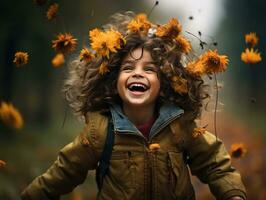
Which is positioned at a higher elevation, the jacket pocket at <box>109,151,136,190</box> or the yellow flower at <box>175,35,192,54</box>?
the yellow flower at <box>175,35,192,54</box>

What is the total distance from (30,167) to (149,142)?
5.28 ft

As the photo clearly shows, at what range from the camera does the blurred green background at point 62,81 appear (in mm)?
3371

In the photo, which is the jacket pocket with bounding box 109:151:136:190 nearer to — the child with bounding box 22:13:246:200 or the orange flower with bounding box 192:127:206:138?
the child with bounding box 22:13:246:200

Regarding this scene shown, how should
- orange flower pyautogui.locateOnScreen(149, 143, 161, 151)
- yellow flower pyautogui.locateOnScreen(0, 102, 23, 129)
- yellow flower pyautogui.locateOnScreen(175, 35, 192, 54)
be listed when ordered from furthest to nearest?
yellow flower pyautogui.locateOnScreen(0, 102, 23, 129)
yellow flower pyautogui.locateOnScreen(175, 35, 192, 54)
orange flower pyautogui.locateOnScreen(149, 143, 161, 151)

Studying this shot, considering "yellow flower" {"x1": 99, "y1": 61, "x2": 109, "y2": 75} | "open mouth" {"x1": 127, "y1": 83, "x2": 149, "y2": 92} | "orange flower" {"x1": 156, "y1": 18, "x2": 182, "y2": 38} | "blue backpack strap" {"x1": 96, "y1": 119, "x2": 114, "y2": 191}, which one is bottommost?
"blue backpack strap" {"x1": 96, "y1": 119, "x2": 114, "y2": 191}

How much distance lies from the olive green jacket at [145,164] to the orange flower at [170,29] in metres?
0.35

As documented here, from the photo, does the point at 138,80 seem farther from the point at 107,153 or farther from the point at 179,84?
the point at 107,153

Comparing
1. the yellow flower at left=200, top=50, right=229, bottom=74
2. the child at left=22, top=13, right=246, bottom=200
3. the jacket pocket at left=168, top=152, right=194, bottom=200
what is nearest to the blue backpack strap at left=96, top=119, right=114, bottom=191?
the child at left=22, top=13, right=246, bottom=200

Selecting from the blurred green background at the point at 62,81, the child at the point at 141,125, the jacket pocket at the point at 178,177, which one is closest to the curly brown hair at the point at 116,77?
the child at the point at 141,125

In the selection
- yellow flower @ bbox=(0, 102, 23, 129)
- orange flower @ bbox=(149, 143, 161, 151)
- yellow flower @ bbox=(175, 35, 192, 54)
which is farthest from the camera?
yellow flower @ bbox=(0, 102, 23, 129)

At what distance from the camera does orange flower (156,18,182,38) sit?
6.72 ft

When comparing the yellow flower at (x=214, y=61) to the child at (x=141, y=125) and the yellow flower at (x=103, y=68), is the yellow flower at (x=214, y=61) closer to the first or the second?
the child at (x=141, y=125)

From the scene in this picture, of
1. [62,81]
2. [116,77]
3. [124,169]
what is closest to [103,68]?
[116,77]

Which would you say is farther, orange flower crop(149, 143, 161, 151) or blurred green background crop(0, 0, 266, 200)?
blurred green background crop(0, 0, 266, 200)
